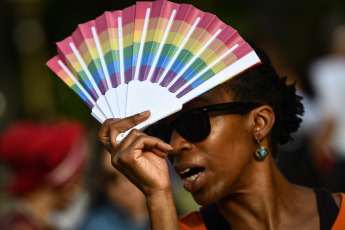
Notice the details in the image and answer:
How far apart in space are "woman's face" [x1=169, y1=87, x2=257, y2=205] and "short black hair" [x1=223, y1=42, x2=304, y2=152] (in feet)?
0.30

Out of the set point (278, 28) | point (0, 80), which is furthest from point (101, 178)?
point (0, 80)

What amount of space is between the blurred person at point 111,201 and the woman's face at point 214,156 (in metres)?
2.07

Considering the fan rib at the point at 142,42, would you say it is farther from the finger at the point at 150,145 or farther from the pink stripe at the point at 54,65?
the pink stripe at the point at 54,65

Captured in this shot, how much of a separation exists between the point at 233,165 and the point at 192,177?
19cm

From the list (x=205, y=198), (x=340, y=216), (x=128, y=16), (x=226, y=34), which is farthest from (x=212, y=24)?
(x=340, y=216)

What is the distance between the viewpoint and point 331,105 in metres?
6.75

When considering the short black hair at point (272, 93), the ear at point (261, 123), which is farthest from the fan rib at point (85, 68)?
the ear at point (261, 123)

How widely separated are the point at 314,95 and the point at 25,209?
3.15m

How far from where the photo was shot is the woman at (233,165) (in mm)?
2801

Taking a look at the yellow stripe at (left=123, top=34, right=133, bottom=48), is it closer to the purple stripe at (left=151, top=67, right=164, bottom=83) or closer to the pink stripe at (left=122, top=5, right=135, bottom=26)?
the pink stripe at (left=122, top=5, right=135, bottom=26)

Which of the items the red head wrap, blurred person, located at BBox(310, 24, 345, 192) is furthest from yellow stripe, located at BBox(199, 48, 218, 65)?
blurred person, located at BBox(310, 24, 345, 192)

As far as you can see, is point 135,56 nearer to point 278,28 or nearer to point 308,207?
point 308,207

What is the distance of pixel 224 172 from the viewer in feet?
9.89

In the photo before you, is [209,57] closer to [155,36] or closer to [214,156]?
[155,36]
